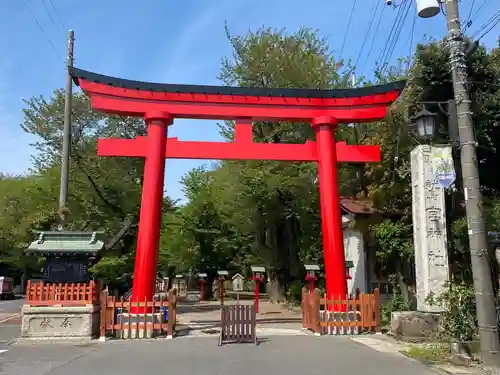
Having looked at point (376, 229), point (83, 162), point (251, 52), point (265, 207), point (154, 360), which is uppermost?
point (251, 52)

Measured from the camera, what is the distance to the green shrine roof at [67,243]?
47.6ft

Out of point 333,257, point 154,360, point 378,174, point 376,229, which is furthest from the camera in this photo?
point 378,174

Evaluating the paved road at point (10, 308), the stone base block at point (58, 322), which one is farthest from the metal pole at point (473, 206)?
the paved road at point (10, 308)

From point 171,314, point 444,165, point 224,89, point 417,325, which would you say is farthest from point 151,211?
point 444,165

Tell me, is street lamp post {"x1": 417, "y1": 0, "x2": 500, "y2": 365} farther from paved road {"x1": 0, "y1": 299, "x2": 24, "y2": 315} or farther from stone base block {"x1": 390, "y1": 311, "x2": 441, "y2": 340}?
paved road {"x1": 0, "y1": 299, "x2": 24, "y2": 315}

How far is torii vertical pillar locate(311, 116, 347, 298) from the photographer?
15.2 metres

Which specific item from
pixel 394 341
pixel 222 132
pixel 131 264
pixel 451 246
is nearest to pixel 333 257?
pixel 394 341

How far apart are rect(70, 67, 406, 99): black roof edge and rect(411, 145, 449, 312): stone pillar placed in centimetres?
340

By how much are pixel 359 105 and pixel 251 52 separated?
1188 centimetres

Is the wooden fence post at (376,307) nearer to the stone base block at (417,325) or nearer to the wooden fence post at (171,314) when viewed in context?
the stone base block at (417,325)

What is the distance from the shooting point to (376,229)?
752 inches

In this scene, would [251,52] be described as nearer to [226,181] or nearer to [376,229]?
[226,181]

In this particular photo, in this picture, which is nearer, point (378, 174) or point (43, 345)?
point (43, 345)

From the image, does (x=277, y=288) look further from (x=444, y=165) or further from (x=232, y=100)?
(x=444, y=165)
